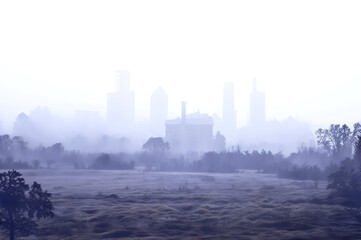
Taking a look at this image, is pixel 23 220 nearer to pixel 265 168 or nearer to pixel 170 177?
pixel 170 177

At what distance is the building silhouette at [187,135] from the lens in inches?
7544

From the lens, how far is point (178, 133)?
636 ft

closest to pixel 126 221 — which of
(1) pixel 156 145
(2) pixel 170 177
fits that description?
(2) pixel 170 177

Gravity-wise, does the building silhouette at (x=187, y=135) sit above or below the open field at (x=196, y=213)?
above

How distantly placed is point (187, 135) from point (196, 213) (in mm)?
135667

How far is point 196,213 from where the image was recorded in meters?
57.4

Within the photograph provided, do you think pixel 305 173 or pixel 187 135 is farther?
pixel 187 135

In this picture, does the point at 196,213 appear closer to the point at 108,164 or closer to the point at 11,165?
the point at 11,165

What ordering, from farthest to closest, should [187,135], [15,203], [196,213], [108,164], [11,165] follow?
Answer: 1. [187,135]
2. [108,164]
3. [11,165]
4. [196,213]
5. [15,203]

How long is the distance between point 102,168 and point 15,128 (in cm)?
6854

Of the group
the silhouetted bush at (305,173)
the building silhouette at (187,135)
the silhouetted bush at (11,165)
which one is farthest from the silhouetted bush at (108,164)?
the building silhouette at (187,135)

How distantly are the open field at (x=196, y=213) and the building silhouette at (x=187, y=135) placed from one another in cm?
10442

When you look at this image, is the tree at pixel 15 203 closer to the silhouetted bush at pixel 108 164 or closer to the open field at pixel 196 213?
the open field at pixel 196 213

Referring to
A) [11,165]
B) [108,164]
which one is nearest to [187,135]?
[108,164]
